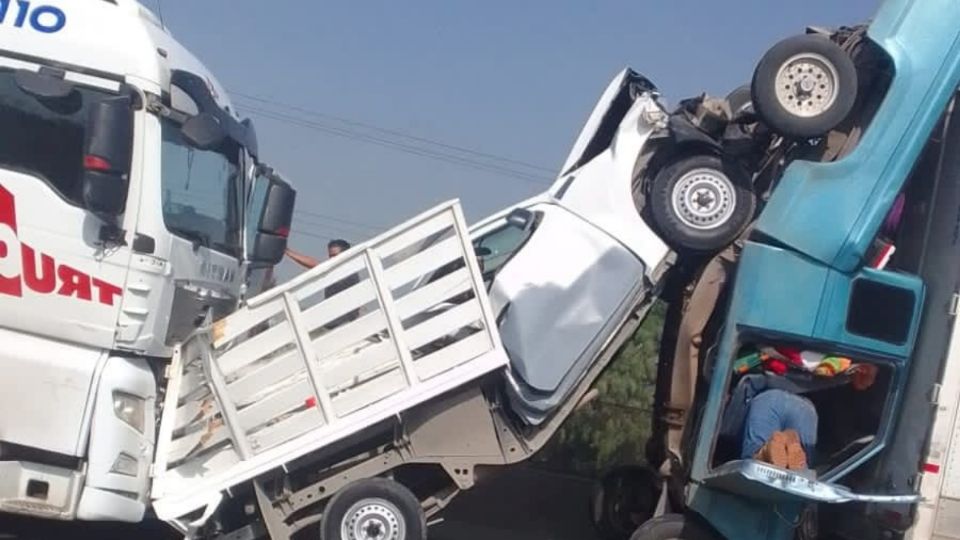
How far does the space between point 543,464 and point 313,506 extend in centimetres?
511

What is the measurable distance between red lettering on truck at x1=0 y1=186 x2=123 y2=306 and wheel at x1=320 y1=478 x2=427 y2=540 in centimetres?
182

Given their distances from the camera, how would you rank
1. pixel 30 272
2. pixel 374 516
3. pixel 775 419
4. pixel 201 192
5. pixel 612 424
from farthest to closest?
1. pixel 612 424
2. pixel 201 192
3. pixel 374 516
4. pixel 775 419
5. pixel 30 272

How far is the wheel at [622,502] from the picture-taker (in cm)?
921

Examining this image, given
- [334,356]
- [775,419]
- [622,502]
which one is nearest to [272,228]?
[334,356]

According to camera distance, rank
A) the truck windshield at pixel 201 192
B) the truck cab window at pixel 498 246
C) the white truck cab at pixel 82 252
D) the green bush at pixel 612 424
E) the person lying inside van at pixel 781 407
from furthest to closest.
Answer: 1. the green bush at pixel 612 424
2. the truck cab window at pixel 498 246
3. the truck windshield at pixel 201 192
4. the person lying inside van at pixel 781 407
5. the white truck cab at pixel 82 252

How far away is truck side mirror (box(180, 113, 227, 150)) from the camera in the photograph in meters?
7.43

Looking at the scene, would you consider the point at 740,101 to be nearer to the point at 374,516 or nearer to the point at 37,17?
the point at 374,516

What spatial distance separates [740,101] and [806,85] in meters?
0.71

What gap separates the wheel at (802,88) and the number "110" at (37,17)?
402cm

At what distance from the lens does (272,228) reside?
8695 mm

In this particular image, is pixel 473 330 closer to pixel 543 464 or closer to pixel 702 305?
pixel 702 305

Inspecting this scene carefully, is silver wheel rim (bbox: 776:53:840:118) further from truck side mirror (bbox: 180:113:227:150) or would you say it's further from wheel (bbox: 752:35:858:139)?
truck side mirror (bbox: 180:113:227:150)

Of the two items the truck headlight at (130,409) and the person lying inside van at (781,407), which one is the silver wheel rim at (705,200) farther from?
the truck headlight at (130,409)

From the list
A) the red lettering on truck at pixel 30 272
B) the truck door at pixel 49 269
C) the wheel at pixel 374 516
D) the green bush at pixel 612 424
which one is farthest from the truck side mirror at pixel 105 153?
the green bush at pixel 612 424
